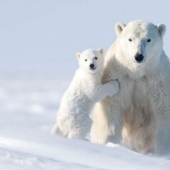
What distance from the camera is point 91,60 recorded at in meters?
7.35

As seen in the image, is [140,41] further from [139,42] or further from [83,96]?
[83,96]

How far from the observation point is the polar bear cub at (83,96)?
7086 millimetres

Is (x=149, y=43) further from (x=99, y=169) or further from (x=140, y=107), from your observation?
(x=99, y=169)

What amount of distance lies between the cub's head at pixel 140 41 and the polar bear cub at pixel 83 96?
0.37 metres

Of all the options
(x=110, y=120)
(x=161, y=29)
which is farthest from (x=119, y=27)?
(x=110, y=120)

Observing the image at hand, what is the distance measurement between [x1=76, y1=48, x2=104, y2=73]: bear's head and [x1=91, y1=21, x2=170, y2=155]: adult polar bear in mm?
244

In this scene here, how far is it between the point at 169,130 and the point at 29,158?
4.10 meters

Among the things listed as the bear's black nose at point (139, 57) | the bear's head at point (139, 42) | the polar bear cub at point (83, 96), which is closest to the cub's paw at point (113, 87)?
the polar bear cub at point (83, 96)

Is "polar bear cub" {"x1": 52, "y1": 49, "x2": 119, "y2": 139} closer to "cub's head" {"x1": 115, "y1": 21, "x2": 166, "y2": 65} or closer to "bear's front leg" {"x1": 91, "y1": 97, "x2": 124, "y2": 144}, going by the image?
"bear's front leg" {"x1": 91, "y1": 97, "x2": 124, "y2": 144}

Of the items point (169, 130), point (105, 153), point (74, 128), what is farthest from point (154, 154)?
point (105, 153)

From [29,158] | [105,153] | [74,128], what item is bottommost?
[29,158]

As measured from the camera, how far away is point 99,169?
3873 mm

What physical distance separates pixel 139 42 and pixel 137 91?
83 cm

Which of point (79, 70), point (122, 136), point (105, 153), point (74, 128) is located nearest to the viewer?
point (105, 153)
